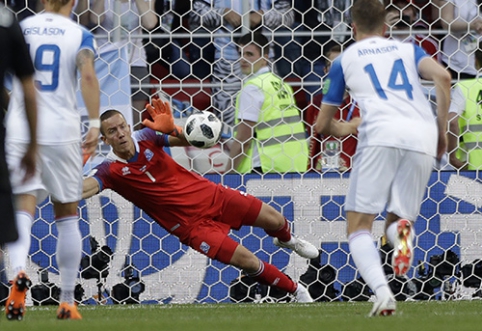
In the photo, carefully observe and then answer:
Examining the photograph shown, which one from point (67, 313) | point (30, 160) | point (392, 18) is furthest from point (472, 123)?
point (30, 160)

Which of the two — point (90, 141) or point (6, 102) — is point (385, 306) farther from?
point (6, 102)

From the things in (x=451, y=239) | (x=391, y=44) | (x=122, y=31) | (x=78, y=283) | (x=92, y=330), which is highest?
(x=391, y=44)

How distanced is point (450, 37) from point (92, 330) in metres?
4.80

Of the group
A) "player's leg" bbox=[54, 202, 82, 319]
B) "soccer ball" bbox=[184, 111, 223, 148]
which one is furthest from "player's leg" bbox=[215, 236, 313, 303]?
"player's leg" bbox=[54, 202, 82, 319]

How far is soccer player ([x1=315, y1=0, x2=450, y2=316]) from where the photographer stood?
587 cm

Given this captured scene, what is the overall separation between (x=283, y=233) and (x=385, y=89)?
2095 mm

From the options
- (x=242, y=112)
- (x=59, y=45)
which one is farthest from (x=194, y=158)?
(x=59, y=45)

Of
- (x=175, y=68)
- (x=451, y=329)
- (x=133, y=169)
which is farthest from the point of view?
(x=175, y=68)

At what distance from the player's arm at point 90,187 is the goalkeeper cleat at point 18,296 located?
176cm

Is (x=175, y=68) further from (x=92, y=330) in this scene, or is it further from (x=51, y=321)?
(x=92, y=330)

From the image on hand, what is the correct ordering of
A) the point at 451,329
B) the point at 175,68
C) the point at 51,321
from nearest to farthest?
the point at 451,329 → the point at 51,321 → the point at 175,68

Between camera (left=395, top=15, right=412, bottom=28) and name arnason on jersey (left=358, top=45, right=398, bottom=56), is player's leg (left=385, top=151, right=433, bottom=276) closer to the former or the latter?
name arnason on jersey (left=358, top=45, right=398, bottom=56)

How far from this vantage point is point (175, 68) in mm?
8938

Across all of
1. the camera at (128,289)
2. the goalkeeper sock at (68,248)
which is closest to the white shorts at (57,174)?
the goalkeeper sock at (68,248)
